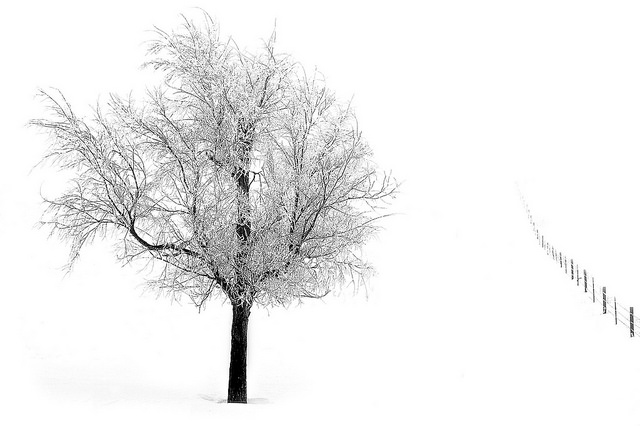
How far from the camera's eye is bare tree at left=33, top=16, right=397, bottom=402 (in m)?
15.0

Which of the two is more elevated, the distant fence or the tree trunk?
the distant fence

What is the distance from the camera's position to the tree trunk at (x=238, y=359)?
16.5m

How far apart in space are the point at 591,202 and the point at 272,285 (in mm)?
52104

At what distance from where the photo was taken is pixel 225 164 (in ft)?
50.5

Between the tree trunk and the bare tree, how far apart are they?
32.5 inches

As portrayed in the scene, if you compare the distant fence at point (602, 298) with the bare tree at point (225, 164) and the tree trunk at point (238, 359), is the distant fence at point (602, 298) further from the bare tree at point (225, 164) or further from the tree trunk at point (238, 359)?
the tree trunk at point (238, 359)

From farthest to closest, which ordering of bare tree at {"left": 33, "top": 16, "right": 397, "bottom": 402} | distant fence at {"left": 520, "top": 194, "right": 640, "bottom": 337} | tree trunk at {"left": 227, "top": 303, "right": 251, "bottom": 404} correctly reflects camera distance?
distant fence at {"left": 520, "top": 194, "right": 640, "bottom": 337}
tree trunk at {"left": 227, "top": 303, "right": 251, "bottom": 404}
bare tree at {"left": 33, "top": 16, "right": 397, "bottom": 402}

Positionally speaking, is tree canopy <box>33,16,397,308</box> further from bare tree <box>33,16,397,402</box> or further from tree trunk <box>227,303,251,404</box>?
tree trunk <box>227,303,251,404</box>

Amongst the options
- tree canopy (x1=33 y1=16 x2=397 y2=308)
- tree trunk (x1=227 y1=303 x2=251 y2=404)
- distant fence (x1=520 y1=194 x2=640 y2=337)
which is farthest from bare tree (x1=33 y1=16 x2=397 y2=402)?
distant fence (x1=520 y1=194 x2=640 y2=337)

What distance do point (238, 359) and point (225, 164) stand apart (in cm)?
481

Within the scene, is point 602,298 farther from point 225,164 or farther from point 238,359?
point 225,164

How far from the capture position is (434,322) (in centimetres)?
2392

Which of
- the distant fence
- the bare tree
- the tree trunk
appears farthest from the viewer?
the distant fence

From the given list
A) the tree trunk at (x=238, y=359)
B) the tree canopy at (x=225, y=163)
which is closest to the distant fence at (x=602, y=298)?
the tree canopy at (x=225, y=163)
